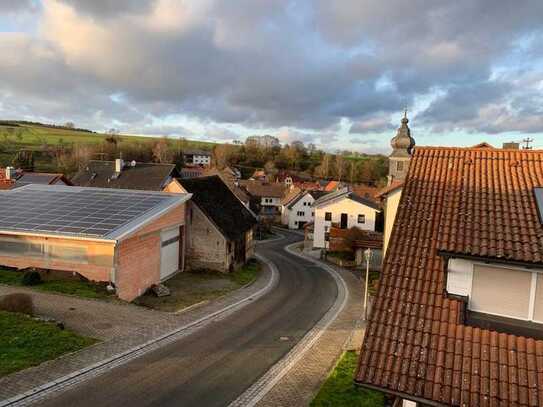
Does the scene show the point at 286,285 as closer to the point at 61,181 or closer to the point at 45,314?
the point at 45,314

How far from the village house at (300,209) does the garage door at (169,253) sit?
156 ft

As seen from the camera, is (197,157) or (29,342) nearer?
(29,342)

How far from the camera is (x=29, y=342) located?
14203 millimetres

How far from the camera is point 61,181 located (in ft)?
A: 149

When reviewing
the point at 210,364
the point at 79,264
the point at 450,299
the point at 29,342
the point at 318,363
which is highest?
the point at 450,299

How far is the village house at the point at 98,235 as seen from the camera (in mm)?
21391

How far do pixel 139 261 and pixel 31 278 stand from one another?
507 cm

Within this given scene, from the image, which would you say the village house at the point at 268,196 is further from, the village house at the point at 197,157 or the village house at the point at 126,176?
the village house at the point at 197,157

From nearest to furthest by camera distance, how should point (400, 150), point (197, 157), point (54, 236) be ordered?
point (54, 236), point (400, 150), point (197, 157)

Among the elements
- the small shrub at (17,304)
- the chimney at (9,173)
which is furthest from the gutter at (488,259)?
the chimney at (9,173)

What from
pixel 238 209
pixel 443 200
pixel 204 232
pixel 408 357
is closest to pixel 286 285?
pixel 204 232

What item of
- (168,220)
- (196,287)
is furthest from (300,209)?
(196,287)

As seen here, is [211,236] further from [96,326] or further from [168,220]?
[96,326]

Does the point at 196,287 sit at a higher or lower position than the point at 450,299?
lower
